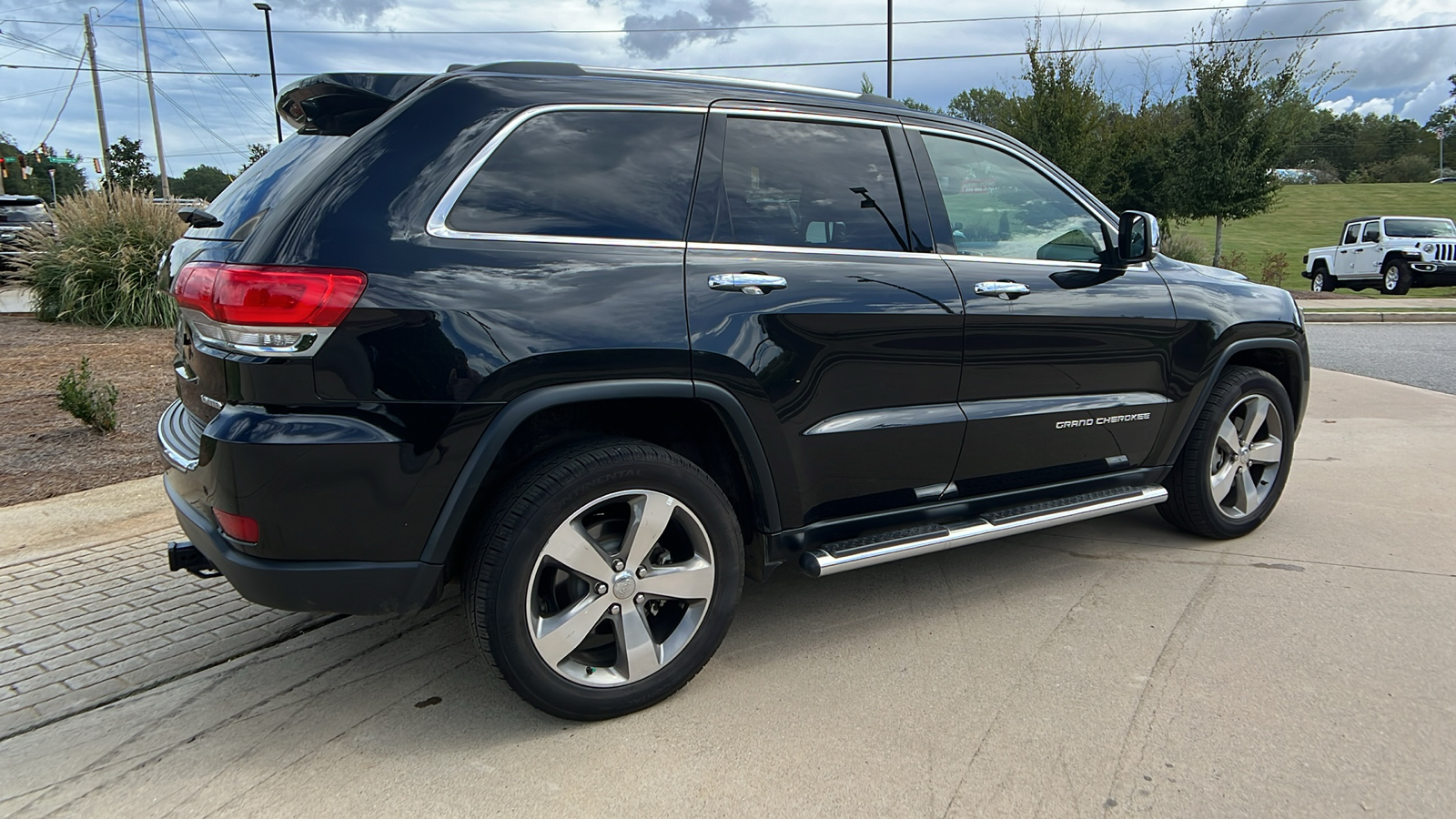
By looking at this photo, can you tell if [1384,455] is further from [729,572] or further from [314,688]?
[314,688]

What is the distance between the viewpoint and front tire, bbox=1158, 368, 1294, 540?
4.30 m

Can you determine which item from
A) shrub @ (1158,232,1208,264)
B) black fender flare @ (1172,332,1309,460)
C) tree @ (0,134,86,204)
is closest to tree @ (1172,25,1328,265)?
shrub @ (1158,232,1208,264)

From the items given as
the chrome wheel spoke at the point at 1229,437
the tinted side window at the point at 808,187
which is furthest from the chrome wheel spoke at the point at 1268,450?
the tinted side window at the point at 808,187

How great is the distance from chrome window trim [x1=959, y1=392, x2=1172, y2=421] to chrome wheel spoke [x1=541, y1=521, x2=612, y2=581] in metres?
1.48

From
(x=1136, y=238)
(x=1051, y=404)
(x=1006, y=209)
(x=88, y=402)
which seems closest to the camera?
(x=1051, y=404)

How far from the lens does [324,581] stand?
2506 millimetres

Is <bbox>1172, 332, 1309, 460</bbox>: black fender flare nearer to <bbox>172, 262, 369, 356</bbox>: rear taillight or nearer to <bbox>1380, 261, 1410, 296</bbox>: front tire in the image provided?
<bbox>172, 262, 369, 356</bbox>: rear taillight

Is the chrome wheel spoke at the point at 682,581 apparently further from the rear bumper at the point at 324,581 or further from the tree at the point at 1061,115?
the tree at the point at 1061,115

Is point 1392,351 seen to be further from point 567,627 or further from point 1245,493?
point 567,627

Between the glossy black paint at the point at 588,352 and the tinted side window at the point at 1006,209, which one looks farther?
the tinted side window at the point at 1006,209

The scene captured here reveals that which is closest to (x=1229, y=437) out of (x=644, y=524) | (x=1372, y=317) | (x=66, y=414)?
(x=644, y=524)

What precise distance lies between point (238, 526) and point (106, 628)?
1.60m

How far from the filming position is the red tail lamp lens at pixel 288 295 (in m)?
2.40

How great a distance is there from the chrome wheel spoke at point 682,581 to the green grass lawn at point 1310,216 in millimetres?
27792
